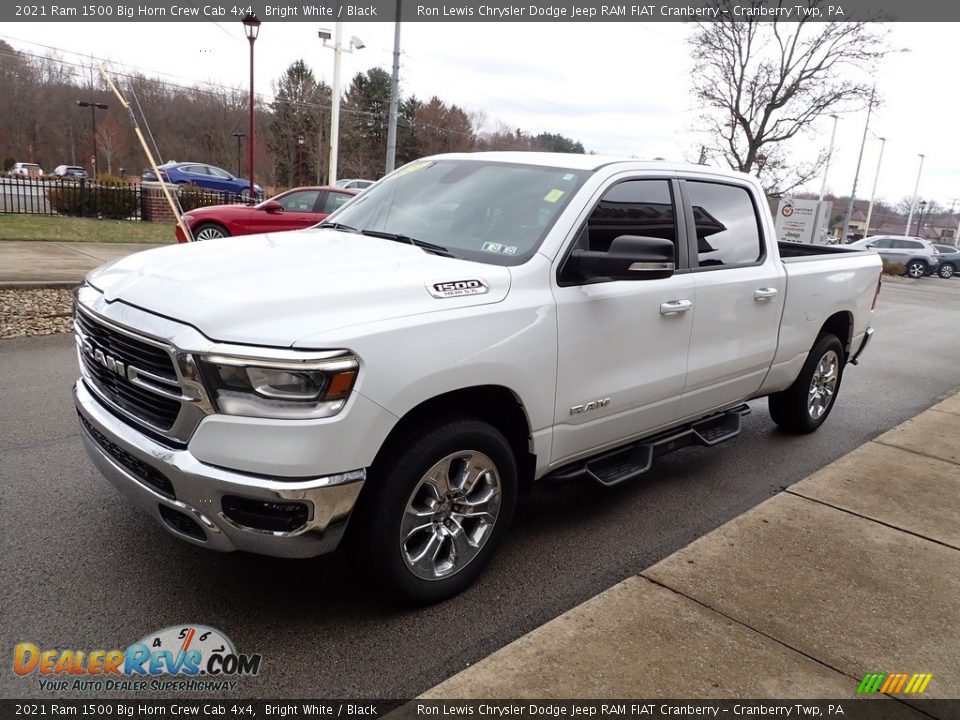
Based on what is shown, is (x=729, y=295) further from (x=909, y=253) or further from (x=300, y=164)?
(x=300, y=164)

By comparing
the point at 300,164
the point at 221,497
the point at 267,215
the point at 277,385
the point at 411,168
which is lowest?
the point at 221,497

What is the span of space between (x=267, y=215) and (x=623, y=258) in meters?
11.7

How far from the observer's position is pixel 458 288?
9.79 ft

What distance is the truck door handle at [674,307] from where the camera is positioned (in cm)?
382

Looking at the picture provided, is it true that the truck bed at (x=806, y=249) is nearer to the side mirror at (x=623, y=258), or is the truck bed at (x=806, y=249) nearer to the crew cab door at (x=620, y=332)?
the crew cab door at (x=620, y=332)

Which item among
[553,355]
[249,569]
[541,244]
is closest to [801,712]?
[553,355]

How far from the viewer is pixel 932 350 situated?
36.8ft

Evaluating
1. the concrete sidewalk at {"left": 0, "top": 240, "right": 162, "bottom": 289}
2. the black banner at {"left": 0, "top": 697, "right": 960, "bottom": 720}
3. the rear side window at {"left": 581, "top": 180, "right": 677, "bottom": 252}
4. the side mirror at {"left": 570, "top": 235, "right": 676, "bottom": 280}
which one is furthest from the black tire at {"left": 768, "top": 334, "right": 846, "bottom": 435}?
the concrete sidewalk at {"left": 0, "top": 240, "right": 162, "bottom": 289}

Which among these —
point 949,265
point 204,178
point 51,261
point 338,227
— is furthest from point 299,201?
point 949,265

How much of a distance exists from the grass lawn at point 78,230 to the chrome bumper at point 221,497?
1322 centimetres

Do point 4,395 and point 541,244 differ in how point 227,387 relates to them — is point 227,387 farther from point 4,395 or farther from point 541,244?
point 4,395

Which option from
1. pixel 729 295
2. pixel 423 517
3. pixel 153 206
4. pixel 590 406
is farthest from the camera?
pixel 153 206

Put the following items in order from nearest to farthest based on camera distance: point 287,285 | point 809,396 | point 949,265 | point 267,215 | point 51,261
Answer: point 287,285 < point 809,396 < point 51,261 < point 267,215 < point 949,265

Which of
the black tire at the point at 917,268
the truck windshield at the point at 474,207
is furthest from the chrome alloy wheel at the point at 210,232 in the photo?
the black tire at the point at 917,268
